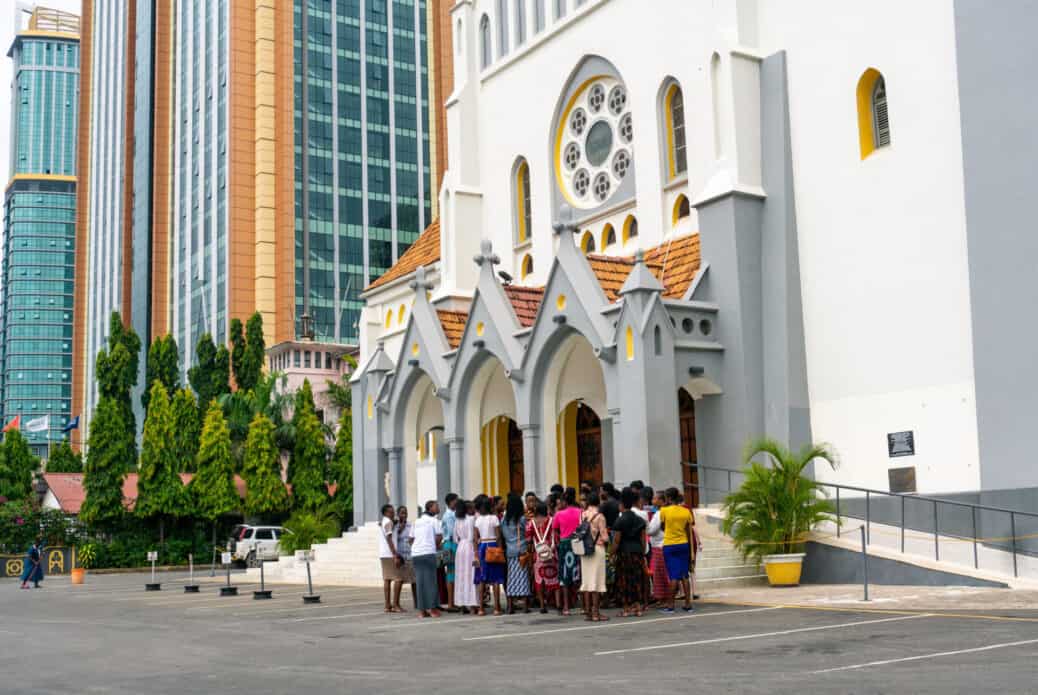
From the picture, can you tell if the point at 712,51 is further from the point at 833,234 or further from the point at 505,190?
the point at 505,190

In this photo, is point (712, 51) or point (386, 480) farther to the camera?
point (386, 480)

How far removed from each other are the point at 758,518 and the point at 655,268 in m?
8.32

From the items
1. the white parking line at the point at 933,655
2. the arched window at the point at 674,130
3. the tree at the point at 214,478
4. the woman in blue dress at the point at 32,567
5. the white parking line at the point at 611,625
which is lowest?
the woman in blue dress at the point at 32,567

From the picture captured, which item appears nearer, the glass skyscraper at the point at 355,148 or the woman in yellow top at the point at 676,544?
the woman in yellow top at the point at 676,544

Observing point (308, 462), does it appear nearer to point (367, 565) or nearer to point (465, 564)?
point (367, 565)

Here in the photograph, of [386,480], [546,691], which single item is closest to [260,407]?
[386,480]

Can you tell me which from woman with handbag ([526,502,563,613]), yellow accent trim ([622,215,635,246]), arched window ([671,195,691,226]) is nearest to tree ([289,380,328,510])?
yellow accent trim ([622,215,635,246])

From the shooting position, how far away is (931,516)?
808 inches

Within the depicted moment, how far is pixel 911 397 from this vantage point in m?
21.1

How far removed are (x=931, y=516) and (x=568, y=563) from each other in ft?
25.6

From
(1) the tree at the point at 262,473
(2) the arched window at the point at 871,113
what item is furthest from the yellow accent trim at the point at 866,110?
(1) the tree at the point at 262,473

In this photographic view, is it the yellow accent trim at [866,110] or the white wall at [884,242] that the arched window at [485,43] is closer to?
the white wall at [884,242]

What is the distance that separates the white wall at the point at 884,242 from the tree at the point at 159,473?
2954 cm

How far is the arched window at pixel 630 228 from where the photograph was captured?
28375 millimetres
